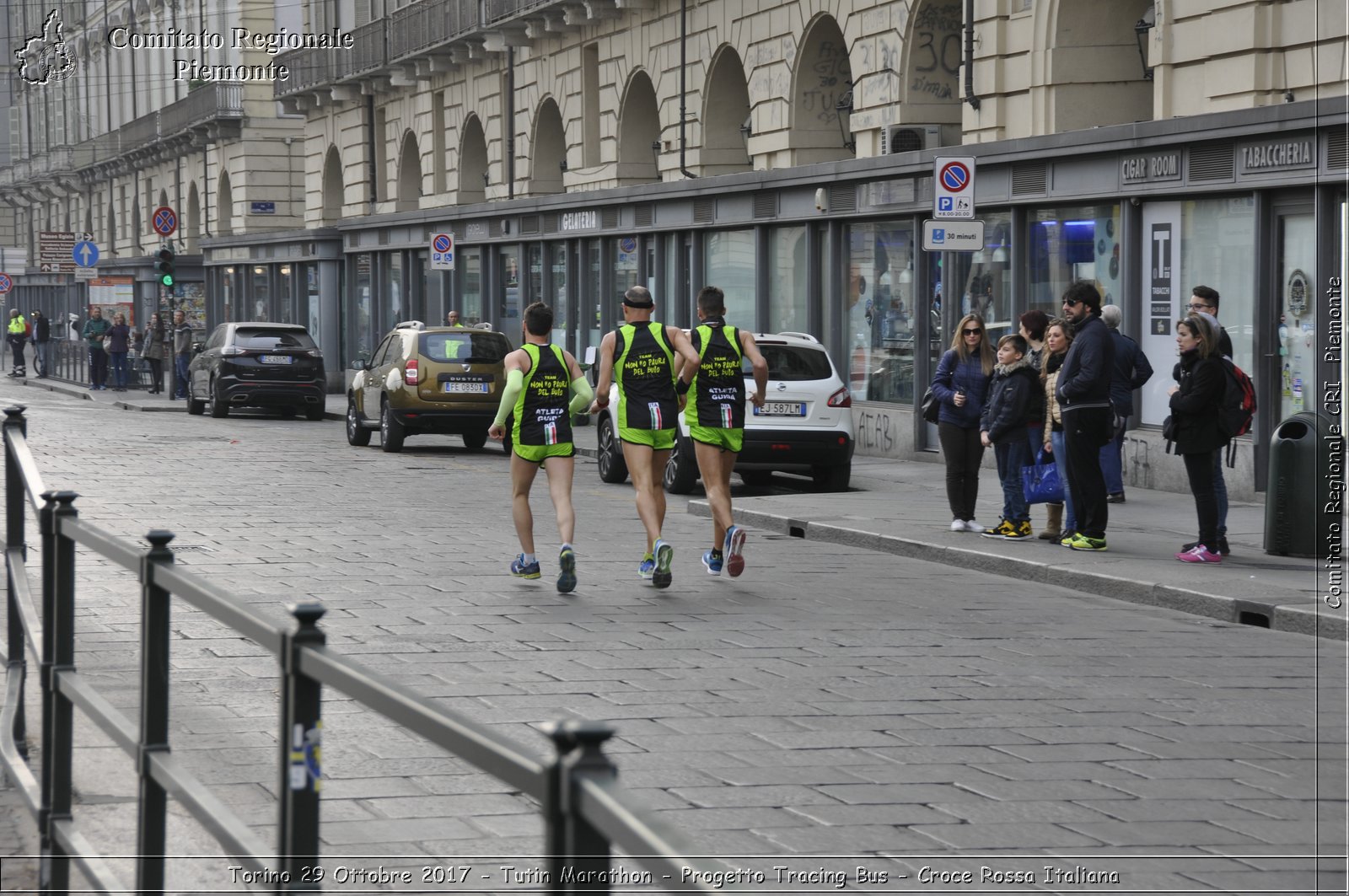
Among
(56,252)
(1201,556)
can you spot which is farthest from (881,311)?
(56,252)

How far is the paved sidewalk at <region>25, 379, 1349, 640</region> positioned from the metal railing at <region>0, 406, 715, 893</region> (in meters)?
6.77

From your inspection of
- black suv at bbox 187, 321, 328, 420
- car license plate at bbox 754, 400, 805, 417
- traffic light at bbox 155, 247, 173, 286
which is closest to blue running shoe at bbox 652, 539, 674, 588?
car license plate at bbox 754, 400, 805, 417

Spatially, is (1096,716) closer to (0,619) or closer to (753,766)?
(753,766)

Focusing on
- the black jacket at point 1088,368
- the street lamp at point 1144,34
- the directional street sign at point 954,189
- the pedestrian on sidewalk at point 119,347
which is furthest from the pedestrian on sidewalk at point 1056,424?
the pedestrian on sidewalk at point 119,347

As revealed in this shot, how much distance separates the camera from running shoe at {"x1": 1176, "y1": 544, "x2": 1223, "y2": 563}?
1192 cm

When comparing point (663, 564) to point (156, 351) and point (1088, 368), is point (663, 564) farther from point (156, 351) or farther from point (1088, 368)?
point (156, 351)

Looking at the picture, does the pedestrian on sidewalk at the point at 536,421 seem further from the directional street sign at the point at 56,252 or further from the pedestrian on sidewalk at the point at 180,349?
the directional street sign at the point at 56,252

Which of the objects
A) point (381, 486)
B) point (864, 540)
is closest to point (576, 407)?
point (864, 540)

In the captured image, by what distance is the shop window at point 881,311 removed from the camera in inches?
892

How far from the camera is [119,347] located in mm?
41594

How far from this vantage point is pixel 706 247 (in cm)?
2777

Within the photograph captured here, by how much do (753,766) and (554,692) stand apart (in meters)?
1.51

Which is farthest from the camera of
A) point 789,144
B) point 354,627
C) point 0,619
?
point 789,144

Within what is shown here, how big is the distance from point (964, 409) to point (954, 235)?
2.53 m
